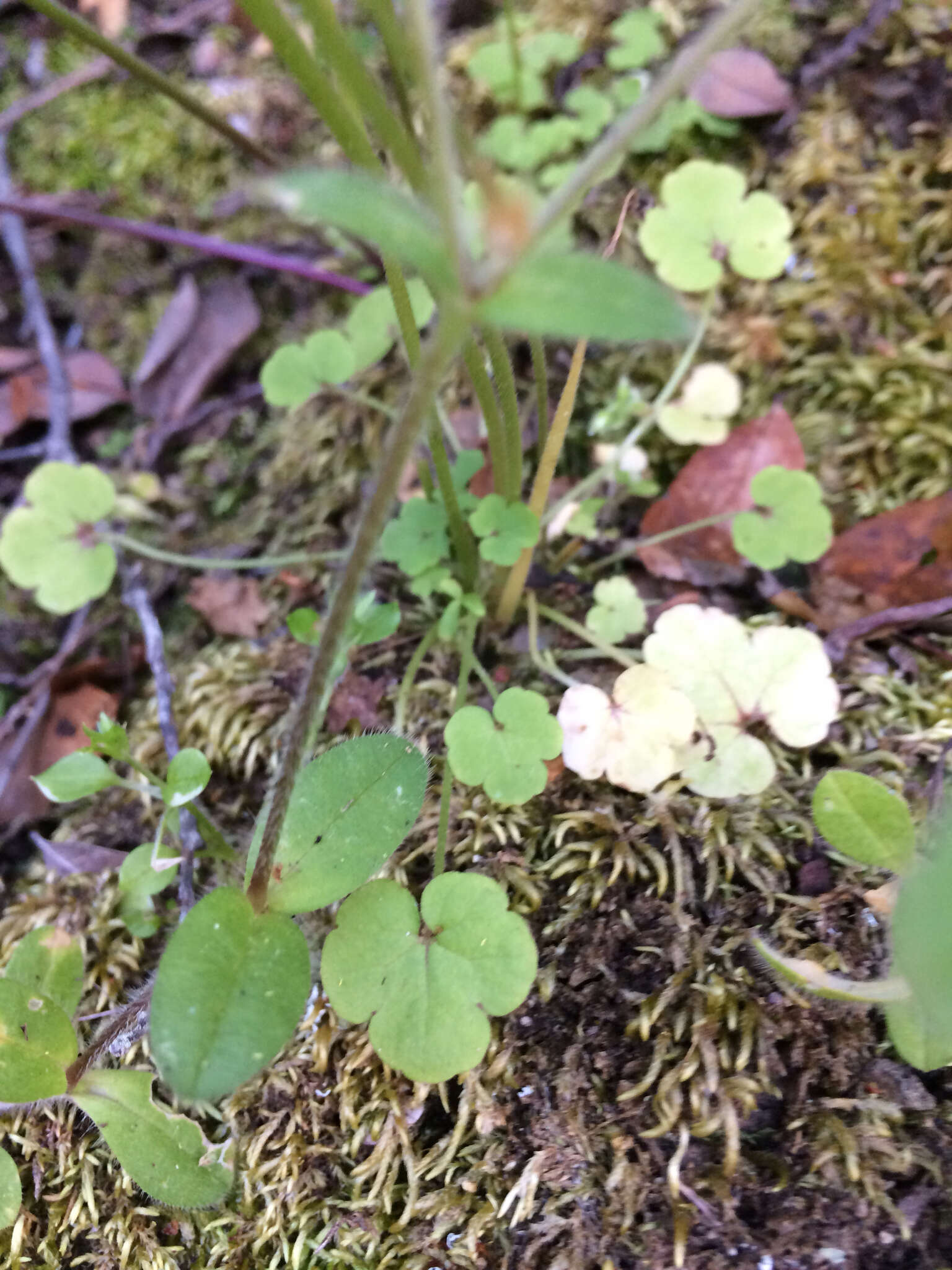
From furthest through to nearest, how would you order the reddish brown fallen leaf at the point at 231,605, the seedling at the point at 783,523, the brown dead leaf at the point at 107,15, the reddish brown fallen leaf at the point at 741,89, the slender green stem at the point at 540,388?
1. the brown dead leaf at the point at 107,15
2. the reddish brown fallen leaf at the point at 741,89
3. the reddish brown fallen leaf at the point at 231,605
4. the seedling at the point at 783,523
5. the slender green stem at the point at 540,388

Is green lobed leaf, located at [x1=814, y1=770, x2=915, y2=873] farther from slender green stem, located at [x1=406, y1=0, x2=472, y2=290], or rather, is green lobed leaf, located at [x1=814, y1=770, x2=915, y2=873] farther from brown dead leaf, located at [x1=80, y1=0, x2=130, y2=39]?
brown dead leaf, located at [x1=80, y1=0, x2=130, y2=39]

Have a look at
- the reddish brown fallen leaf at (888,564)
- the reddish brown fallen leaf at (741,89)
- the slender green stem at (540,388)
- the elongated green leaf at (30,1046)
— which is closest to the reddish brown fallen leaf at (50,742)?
the elongated green leaf at (30,1046)

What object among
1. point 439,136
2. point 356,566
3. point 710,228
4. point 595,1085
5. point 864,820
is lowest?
point 595,1085

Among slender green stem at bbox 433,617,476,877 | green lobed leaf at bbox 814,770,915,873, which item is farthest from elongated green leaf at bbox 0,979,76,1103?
green lobed leaf at bbox 814,770,915,873

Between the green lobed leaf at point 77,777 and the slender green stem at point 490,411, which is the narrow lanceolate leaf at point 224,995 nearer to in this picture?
the green lobed leaf at point 77,777

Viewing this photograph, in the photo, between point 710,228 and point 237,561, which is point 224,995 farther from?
point 710,228

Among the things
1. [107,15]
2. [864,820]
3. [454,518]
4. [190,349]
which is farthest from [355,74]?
[107,15]
